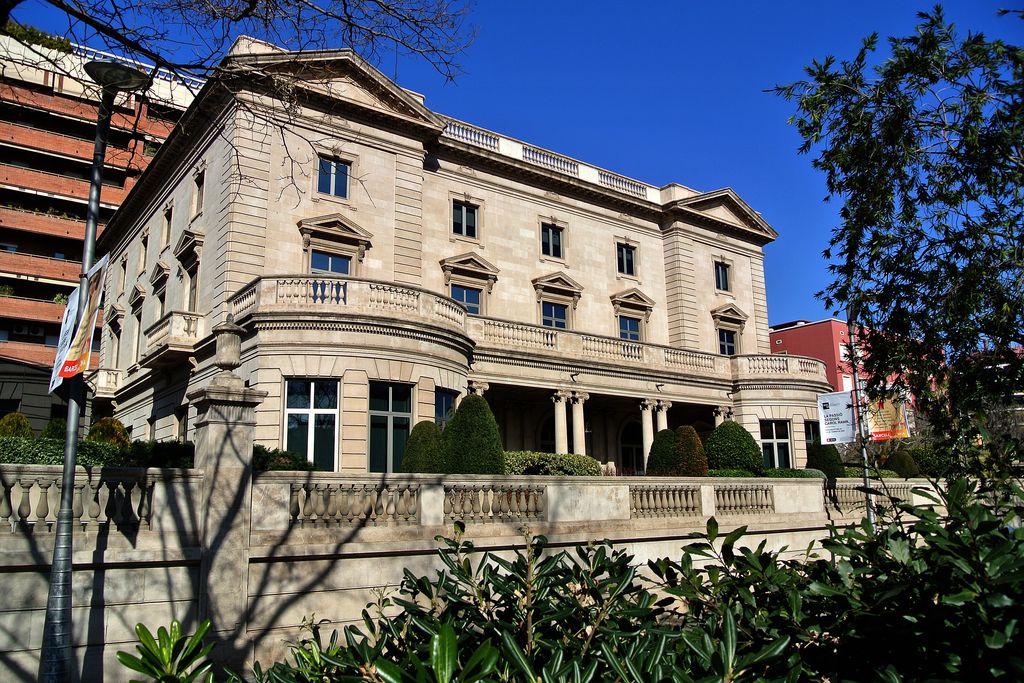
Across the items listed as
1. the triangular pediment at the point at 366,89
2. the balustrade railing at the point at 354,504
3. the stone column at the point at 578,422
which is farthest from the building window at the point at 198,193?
the balustrade railing at the point at 354,504

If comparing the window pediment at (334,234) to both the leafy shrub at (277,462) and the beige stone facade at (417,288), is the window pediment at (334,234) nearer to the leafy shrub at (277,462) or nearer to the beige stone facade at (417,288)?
the beige stone facade at (417,288)

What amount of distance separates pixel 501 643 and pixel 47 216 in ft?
201

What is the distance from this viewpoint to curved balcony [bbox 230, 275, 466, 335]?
68.5ft

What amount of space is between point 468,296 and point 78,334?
21.5 m

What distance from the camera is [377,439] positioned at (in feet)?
68.9

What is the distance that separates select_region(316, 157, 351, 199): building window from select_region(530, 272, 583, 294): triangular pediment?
29.6 feet

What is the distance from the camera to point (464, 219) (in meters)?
31.0

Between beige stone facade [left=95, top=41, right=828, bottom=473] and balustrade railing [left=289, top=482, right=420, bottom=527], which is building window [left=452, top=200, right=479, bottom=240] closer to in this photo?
beige stone facade [left=95, top=41, right=828, bottom=473]

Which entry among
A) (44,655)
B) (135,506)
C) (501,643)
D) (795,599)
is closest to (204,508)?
(135,506)

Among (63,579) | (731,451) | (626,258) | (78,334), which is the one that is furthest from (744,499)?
(626,258)

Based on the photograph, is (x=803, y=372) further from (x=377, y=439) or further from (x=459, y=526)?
(x=459, y=526)

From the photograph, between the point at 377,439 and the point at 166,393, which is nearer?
the point at 377,439

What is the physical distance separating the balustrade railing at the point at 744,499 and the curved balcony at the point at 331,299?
9.19m

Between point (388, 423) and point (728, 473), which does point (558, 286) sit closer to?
point (728, 473)
